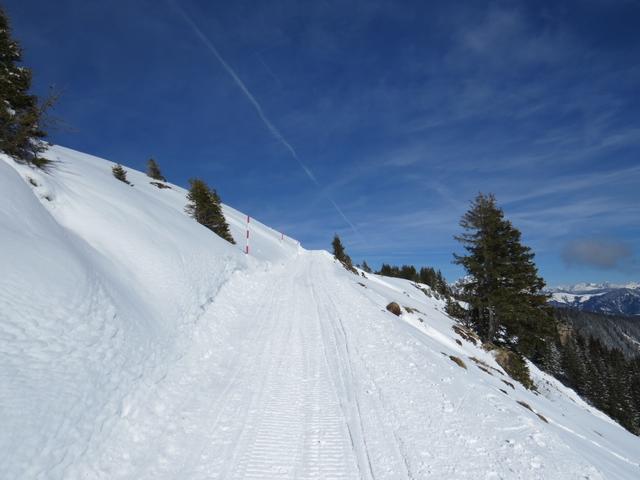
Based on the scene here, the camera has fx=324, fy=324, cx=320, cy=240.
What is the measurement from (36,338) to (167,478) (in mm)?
3079

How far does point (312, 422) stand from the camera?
5.50 meters

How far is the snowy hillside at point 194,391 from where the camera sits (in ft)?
14.4

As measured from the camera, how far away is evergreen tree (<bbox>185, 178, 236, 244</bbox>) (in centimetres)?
2766

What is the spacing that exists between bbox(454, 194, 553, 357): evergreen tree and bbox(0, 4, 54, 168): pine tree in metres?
24.5

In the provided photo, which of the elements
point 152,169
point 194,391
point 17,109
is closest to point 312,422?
point 194,391

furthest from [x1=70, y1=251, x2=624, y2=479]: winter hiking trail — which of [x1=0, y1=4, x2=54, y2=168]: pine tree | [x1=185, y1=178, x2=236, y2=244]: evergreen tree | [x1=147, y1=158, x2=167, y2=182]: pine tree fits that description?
[x1=147, y1=158, x2=167, y2=182]: pine tree

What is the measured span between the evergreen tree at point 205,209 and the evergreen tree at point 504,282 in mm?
19863

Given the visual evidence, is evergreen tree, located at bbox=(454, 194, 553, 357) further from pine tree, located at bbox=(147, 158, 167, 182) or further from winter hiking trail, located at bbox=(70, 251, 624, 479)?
pine tree, located at bbox=(147, 158, 167, 182)

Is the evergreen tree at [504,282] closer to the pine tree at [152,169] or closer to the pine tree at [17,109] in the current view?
the pine tree at [17,109]

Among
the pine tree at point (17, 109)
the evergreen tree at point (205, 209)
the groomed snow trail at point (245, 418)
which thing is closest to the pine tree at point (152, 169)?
the evergreen tree at point (205, 209)

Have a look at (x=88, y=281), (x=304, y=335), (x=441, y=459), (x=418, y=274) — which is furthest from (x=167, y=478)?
(x=418, y=274)

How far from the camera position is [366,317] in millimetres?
12680

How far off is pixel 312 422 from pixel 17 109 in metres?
15.4

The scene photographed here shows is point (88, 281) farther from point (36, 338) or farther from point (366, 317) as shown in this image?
point (366, 317)
